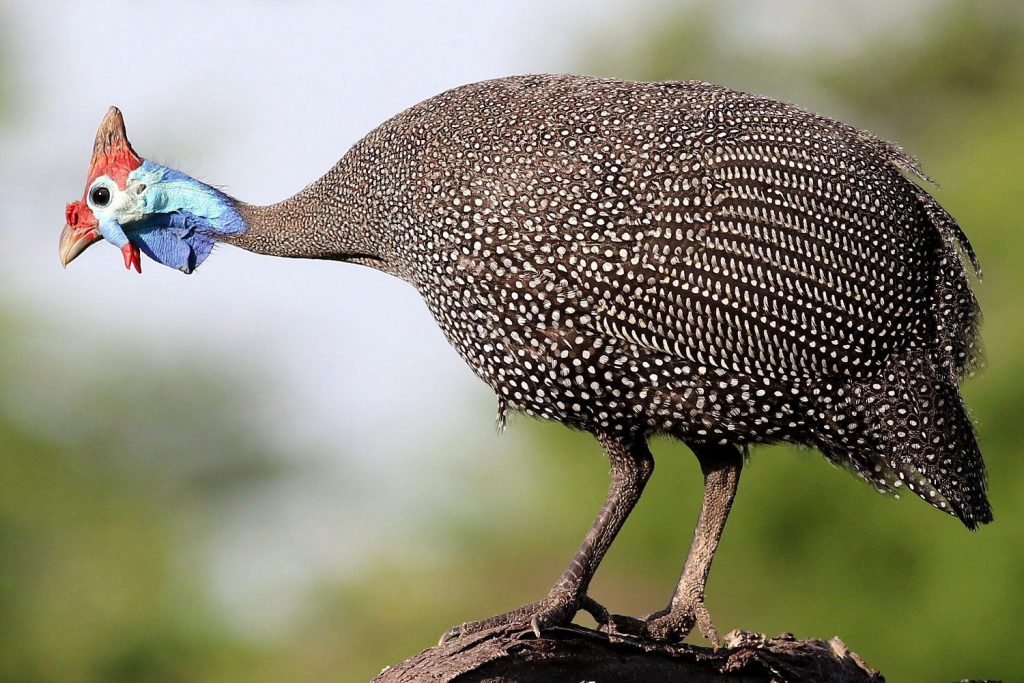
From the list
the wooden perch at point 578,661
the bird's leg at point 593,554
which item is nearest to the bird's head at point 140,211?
the bird's leg at point 593,554

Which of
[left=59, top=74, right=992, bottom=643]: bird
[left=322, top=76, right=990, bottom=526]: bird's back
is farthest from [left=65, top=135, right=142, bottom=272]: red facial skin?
[left=322, top=76, right=990, bottom=526]: bird's back

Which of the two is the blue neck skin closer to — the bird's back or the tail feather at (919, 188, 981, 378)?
the bird's back

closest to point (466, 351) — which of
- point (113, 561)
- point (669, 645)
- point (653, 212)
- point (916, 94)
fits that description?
point (653, 212)

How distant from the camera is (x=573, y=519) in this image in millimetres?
18078

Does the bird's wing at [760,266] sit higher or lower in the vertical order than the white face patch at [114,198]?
lower

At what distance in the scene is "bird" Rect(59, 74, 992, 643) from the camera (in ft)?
16.1

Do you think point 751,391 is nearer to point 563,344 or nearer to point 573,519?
point 563,344

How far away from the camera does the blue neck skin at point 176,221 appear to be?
6.11 m

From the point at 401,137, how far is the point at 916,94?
69.0 ft

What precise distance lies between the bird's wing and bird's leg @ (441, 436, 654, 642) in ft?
2.29

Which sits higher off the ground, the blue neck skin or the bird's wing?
the blue neck skin

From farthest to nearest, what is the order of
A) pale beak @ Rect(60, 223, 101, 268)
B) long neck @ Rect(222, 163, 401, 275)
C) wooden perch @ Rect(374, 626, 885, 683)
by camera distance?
pale beak @ Rect(60, 223, 101, 268) < long neck @ Rect(222, 163, 401, 275) < wooden perch @ Rect(374, 626, 885, 683)

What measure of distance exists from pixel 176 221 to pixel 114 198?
0.29 metres

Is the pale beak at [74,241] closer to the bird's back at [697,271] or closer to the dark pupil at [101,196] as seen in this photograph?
the dark pupil at [101,196]
